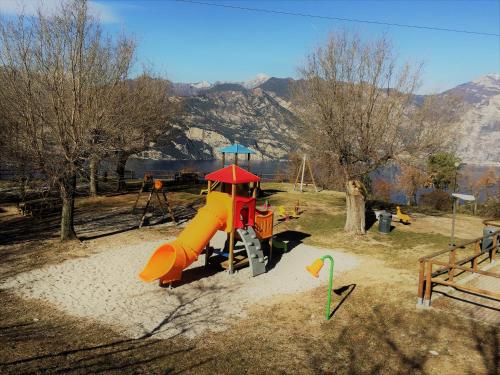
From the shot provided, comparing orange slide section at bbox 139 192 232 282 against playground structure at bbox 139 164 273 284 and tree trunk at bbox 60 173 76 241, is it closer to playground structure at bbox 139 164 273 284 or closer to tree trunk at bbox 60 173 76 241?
playground structure at bbox 139 164 273 284

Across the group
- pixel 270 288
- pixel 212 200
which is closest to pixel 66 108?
pixel 212 200

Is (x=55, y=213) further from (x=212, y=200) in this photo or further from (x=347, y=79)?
(x=347, y=79)

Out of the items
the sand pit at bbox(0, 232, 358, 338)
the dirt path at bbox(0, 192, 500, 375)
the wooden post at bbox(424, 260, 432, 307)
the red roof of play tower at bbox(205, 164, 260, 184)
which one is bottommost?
the sand pit at bbox(0, 232, 358, 338)

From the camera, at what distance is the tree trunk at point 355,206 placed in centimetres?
1689

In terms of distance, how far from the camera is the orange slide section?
10672mm

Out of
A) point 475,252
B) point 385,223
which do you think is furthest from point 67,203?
point 475,252

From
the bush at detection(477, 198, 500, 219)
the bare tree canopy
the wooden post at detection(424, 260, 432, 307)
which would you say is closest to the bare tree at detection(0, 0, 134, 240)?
the bare tree canopy

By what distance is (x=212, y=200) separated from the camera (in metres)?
12.5

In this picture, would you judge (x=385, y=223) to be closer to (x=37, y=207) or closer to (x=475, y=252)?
(x=475, y=252)

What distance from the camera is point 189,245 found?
11.3 meters

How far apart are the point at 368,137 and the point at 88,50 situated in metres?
11.5

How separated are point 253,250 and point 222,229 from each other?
120 cm

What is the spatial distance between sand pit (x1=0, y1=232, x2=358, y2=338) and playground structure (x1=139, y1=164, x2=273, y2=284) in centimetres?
45

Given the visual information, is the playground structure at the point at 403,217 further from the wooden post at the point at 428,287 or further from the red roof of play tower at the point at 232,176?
the wooden post at the point at 428,287
